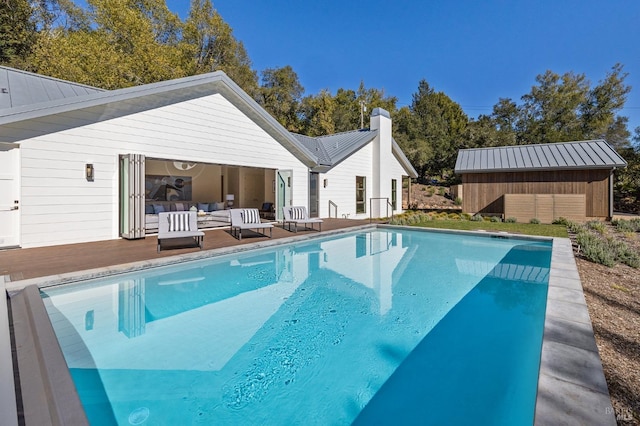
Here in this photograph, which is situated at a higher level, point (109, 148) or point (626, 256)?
point (109, 148)

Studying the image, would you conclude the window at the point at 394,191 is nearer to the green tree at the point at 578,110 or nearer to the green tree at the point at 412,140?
the green tree at the point at 412,140

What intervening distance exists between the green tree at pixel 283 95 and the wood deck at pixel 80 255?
2166 cm

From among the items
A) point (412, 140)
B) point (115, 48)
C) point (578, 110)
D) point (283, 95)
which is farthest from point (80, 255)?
point (578, 110)

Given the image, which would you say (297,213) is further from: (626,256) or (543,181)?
(543,181)

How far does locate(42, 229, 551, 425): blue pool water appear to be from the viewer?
8.63 feet

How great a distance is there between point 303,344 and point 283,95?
94.4ft

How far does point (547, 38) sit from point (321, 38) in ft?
46.0

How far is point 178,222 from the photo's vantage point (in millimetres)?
8078

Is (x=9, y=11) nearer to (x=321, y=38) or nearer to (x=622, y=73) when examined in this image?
(x=321, y=38)

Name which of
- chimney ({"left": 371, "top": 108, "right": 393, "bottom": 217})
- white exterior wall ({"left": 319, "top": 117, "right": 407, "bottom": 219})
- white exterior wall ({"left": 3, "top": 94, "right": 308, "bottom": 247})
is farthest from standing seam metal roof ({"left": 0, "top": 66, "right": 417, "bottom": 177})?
chimney ({"left": 371, "top": 108, "right": 393, "bottom": 217})

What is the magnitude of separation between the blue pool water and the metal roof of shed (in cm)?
1125

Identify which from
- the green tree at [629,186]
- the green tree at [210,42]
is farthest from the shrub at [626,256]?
the green tree at [210,42]

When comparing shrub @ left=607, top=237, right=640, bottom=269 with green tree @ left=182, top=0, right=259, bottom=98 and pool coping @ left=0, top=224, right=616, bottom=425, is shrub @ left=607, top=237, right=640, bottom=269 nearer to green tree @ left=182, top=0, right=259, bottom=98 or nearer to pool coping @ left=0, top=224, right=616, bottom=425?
pool coping @ left=0, top=224, right=616, bottom=425

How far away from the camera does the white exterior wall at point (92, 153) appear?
716cm
